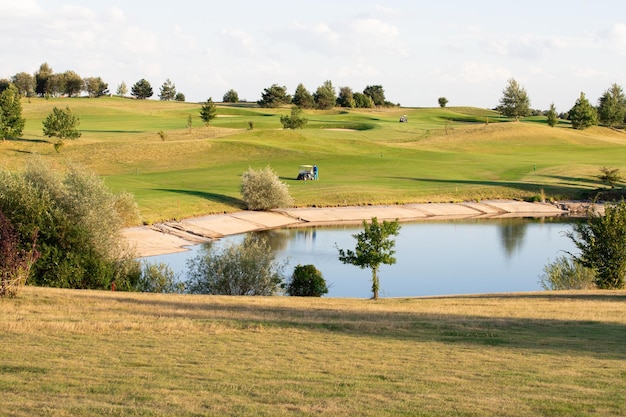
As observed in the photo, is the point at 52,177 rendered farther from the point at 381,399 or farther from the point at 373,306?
the point at 381,399

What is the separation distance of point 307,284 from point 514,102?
457ft

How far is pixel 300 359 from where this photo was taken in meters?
16.8

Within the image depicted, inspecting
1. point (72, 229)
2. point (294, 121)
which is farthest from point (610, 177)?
point (72, 229)

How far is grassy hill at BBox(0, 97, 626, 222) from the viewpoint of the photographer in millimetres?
78438

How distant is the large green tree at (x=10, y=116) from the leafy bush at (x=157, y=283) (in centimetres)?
6207

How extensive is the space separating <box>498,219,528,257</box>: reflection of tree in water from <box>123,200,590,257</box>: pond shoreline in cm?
382

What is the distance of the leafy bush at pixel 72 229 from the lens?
115 ft

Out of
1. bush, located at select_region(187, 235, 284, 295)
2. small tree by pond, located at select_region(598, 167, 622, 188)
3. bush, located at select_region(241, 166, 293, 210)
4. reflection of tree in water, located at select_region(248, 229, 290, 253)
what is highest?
small tree by pond, located at select_region(598, 167, 622, 188)

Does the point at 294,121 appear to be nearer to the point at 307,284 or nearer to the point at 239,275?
the point at 307,284

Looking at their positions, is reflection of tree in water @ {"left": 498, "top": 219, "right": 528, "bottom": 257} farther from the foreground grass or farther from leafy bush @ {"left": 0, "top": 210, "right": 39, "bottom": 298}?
leafy bush @ {"left": 0, "top": 210, "right": 39, "bottom": 298}

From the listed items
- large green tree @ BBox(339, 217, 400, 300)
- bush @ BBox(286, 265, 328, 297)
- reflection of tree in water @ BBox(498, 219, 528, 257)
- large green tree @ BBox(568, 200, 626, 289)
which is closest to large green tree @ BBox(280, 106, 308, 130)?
reflection of tree in water @ BBox(498, 219, 528, 257)

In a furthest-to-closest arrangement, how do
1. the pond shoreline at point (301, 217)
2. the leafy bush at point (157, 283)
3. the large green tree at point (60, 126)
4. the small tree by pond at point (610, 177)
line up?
1. the large green tree at point (60, 126)
2. the small tree by pond at point (610, 177)
3. the pond shoreline at point (301, 217)
4. the leafy bush at point (157, 283)

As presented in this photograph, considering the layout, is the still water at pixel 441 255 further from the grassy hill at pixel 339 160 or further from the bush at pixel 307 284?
the grassy hill at pixel 339 160

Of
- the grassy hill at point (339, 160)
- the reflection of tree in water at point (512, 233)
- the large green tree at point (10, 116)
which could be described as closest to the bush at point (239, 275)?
the reflection of tree in water at point (512, 233)
